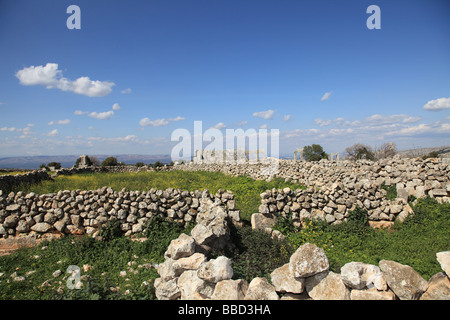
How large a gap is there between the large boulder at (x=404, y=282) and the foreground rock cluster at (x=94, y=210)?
5.42 m

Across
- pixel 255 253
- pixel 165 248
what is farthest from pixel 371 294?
pixel 165 248

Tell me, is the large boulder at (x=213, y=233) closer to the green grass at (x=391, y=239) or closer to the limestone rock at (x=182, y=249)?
the limestone rock at (x=182, y=249)

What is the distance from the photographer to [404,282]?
393 cm

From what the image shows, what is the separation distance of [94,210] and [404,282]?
32.7 ft

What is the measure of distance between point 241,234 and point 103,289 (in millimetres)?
4376

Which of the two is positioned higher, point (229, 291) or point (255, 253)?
point (229, 291)

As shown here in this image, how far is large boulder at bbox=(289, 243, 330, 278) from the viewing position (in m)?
4.25

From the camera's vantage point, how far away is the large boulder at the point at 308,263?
14.0 ft

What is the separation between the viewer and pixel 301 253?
443 centimetres

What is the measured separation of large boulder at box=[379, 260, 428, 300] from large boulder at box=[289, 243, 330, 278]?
41.2 inches

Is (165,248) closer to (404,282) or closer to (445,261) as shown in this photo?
(404,282)

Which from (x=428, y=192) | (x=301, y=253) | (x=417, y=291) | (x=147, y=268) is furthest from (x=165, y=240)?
(x=428, y=192)

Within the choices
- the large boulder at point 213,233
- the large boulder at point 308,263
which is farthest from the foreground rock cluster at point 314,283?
the large boulder at point 213,233

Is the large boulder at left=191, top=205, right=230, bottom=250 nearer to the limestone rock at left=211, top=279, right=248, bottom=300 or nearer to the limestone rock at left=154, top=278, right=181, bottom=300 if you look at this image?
the limestone rock at left=154, top=278, right=181, bottom=300
